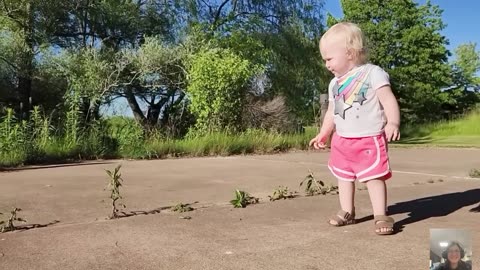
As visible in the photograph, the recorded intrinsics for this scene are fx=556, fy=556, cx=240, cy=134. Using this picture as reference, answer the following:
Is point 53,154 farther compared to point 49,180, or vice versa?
point 53,154

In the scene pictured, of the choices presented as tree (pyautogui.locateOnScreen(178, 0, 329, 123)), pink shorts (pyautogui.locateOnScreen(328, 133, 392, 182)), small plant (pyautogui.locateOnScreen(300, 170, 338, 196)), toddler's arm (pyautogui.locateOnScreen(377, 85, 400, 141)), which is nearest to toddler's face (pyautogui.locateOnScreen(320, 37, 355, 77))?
toddler's arm (pyautogui.locateOnScreen(377, 85, 400, 141))

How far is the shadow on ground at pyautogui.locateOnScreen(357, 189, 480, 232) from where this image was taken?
4.58 metres

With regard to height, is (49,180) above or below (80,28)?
below

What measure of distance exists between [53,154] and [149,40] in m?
5.39

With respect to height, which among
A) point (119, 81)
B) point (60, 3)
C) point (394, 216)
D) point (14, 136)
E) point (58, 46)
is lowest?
point (394, 216)

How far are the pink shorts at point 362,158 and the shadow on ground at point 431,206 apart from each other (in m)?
0.44

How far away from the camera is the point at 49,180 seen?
7051 mm

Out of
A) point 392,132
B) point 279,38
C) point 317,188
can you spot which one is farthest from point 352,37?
point 279,38

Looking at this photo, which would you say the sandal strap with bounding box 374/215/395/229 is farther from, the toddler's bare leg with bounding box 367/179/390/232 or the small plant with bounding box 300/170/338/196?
the small plant with bounding box 300/170/338/196

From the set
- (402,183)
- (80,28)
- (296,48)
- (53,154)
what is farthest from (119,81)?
(402,183)

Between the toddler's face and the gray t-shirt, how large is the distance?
A: 60 millimetres

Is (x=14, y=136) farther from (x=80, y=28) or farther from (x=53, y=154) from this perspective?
(x=80, y=28)

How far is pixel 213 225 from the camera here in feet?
14.2

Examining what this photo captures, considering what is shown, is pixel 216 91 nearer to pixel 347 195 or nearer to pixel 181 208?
pixel 181 208
